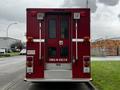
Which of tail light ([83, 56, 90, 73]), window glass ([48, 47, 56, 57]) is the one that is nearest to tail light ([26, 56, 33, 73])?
window glass ([48, 47, 56, 57])

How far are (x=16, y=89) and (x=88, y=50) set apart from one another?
358cm

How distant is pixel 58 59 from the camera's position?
51.2ft

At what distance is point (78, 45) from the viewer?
603 inches

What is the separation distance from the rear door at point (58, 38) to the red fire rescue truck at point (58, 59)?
0.05 m

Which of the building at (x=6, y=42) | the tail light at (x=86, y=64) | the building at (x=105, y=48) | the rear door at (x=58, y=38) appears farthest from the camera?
the building at (x=6, y=42)

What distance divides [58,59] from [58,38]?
85 cm

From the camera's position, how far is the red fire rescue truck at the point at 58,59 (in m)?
15.2

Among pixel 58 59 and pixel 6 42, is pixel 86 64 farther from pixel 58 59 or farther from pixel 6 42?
pixel 6 42

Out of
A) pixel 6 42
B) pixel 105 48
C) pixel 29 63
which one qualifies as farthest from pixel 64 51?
pixel 6 42

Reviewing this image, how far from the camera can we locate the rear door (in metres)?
15.6

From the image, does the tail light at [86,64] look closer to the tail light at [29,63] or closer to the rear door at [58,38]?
the rear door at [58,38]

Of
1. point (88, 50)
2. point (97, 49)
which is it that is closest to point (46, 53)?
point (88, 50)

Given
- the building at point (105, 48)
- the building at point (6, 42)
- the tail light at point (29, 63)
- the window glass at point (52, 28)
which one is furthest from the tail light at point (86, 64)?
the building at point (6, 42)

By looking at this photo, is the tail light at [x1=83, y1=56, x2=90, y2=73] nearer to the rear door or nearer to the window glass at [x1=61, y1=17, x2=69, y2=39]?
the rear door
